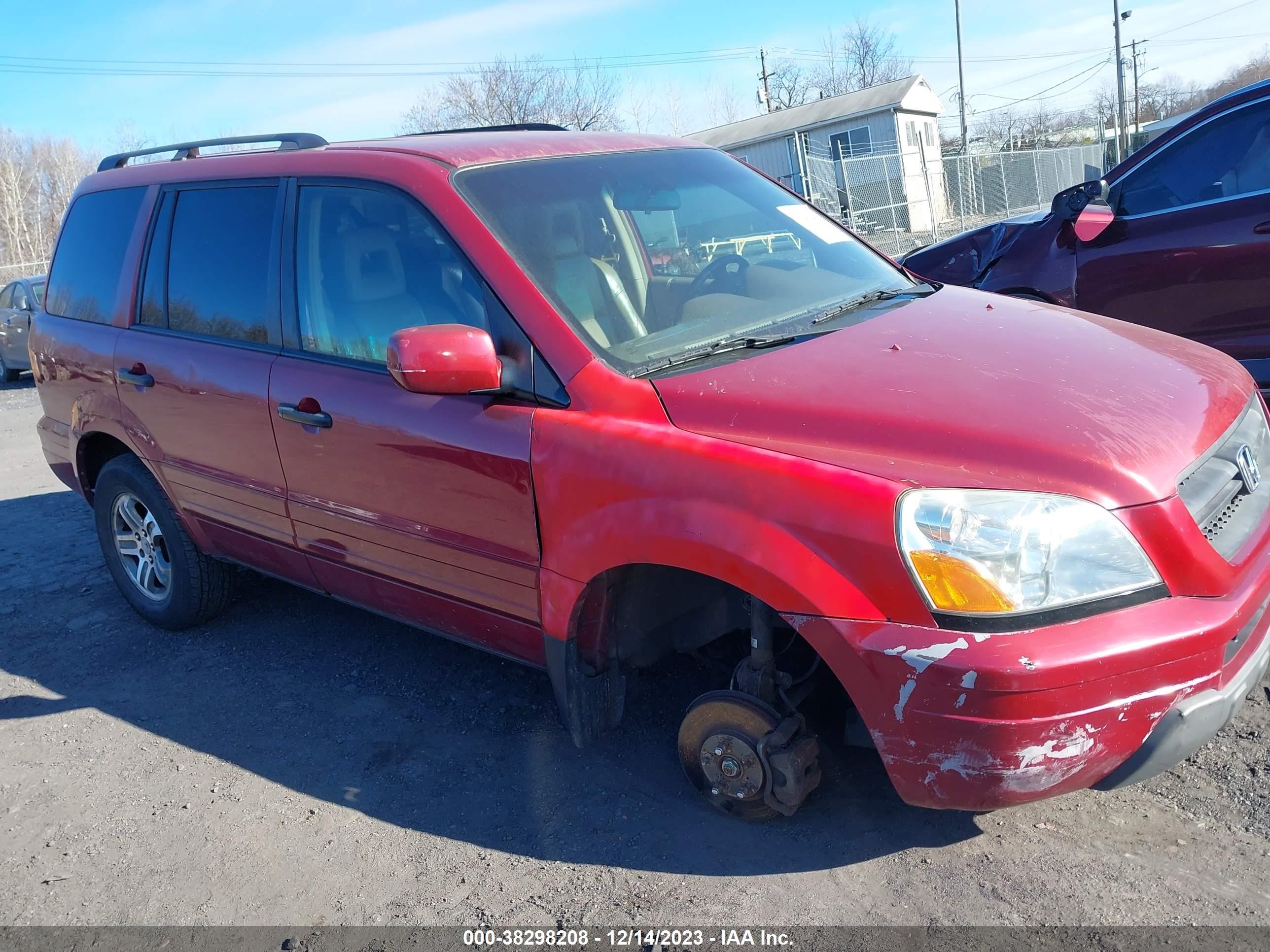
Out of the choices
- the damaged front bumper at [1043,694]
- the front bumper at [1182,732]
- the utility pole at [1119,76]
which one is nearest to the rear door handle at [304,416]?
the damaged front bumper at [1043,694]

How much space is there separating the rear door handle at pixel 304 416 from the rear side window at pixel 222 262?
328 millimetres

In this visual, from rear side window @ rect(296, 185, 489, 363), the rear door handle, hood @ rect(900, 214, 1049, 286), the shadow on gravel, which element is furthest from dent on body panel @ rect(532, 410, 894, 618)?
hood @ rect(900, 214, 1049, 286)

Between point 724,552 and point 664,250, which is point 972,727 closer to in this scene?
point 724,552

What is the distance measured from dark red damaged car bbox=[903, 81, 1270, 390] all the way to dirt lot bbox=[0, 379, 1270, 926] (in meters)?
2.60

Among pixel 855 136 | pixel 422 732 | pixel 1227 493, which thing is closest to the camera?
pixel 1227 493

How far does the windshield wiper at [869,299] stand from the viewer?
317cm

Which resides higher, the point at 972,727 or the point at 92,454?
the point at 92,454

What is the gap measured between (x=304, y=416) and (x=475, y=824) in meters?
1.44

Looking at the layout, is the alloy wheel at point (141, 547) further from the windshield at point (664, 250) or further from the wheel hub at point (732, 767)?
the wheel hub at point (732, 767)

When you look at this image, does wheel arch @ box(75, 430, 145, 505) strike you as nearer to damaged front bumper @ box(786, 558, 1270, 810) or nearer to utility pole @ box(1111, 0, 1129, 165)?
damaged front bumper @ box(786, 558, 1270, 810)

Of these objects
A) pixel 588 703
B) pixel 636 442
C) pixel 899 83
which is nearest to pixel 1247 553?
pixel 636 442

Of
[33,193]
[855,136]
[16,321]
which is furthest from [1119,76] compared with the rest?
[33,193]

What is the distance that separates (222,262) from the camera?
3871 mm

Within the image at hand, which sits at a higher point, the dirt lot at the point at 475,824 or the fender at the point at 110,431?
the fender at the point at 110,431
